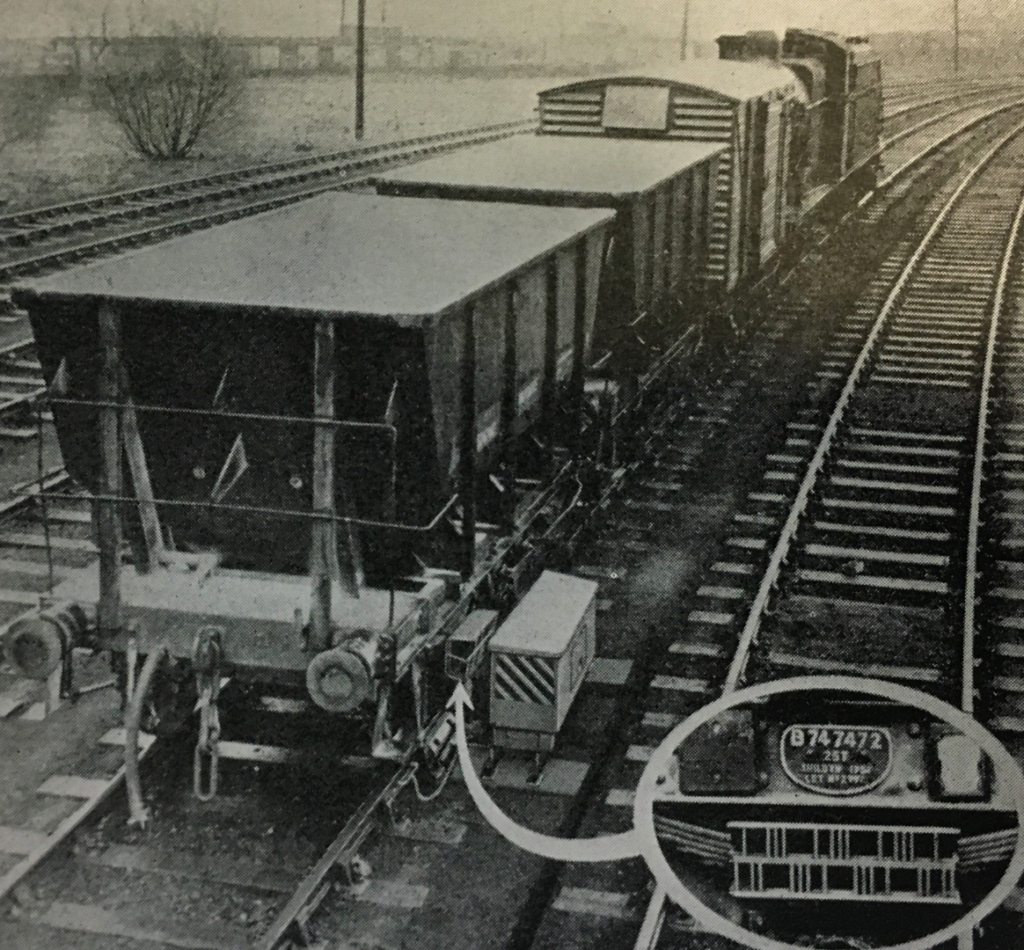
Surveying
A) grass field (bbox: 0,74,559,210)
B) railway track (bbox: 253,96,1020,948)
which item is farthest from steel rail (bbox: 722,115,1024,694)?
grass field (bbox: 0,74,559,210)

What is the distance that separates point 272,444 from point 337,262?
44.2 inches

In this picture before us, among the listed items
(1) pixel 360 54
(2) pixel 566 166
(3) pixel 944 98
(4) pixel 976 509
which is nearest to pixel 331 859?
(4) pixel 976 509

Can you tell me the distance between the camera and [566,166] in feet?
38.3

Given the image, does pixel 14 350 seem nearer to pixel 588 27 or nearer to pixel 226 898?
pixel 226 898

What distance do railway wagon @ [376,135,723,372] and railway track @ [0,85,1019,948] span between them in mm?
5227

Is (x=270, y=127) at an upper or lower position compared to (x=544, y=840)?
upper

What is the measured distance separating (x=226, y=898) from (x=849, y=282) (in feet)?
52.4

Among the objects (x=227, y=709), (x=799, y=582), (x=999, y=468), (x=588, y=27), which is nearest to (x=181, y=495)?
(x=227, y=709)

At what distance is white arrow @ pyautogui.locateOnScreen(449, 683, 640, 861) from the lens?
621 cm

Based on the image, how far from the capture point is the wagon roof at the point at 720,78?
14.8 metres

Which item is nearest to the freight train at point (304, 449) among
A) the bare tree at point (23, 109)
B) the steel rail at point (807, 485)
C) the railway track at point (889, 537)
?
the steel rail at point (807, 485)

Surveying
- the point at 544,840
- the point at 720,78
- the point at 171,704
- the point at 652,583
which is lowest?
the point at 544,840

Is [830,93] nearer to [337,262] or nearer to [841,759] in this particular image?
[337,262]

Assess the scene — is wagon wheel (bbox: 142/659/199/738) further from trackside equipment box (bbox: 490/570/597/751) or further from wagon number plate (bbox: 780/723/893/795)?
wagon number plate (bbox: 780/723/893/795)
